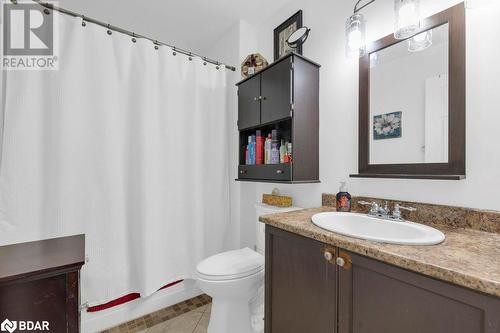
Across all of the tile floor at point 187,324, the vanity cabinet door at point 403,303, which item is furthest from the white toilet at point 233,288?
the vanity cabinet door at point 403,303

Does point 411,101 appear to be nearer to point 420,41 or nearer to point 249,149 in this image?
point 420,41

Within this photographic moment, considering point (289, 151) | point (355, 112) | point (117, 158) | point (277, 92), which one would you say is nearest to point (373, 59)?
point (355, 112)

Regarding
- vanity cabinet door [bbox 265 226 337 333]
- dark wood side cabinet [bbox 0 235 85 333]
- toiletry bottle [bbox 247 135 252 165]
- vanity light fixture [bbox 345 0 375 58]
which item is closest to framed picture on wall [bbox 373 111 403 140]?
vanity light fixture [bbox 345 0 375 58]

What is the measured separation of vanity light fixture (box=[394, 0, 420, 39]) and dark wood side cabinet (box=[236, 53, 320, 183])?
0.50 meters

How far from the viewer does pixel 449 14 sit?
0.97 metres

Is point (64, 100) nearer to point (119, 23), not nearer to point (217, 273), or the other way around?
point (119, 23)

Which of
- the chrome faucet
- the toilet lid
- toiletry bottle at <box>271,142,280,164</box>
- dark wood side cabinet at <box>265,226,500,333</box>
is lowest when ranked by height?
the toilet lid

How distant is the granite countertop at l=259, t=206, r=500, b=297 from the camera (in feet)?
1.75

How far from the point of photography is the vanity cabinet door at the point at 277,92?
1.39 m

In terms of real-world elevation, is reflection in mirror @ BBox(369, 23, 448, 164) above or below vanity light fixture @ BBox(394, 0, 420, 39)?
below

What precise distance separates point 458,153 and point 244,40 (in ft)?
5.89

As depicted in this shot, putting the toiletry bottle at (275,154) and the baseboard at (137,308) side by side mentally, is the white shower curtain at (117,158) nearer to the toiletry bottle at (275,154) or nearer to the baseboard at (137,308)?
the baseboard at (137,308)

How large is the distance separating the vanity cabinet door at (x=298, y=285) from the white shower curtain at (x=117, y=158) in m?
0.91

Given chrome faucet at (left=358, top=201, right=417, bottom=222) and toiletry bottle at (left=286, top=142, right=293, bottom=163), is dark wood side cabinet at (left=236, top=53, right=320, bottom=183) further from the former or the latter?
chrome faucet at (left=358, top=201, right=417, bottom=222)
